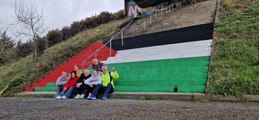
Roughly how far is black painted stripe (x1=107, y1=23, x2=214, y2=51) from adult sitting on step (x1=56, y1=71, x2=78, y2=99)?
18.0 ft

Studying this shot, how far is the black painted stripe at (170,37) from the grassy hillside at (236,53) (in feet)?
2.28

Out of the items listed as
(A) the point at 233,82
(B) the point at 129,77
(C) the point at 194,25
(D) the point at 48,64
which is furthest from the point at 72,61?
(A) the point at 233,82

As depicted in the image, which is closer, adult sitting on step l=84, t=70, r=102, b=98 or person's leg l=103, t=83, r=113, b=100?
person's leg l=103, t=83, r=113, b=100

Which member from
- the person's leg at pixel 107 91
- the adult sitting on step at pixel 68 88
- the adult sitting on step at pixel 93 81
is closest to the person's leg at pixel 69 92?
the adult sitting on step at pixel 68 88

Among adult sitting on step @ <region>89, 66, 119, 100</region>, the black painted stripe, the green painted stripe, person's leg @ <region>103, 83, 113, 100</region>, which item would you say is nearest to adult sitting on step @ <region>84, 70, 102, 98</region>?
adult sitting on step @ <region>89, 66, 119, 100</region>

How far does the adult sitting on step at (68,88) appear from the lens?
325 inches

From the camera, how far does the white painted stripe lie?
32.5 feet

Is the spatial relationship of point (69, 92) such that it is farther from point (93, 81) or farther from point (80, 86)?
point (93, 81)

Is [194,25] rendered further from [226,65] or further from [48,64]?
[48,64]

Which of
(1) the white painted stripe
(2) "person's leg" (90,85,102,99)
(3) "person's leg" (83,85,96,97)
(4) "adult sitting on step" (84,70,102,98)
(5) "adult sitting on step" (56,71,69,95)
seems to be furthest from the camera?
(1) the white painted stripe

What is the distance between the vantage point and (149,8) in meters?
26.2

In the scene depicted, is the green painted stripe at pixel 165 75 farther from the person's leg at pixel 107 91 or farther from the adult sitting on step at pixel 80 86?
the adult sitting on step at pixel 80 86

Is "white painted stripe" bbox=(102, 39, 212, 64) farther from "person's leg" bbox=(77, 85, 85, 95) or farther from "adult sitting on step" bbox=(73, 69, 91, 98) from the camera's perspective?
"person's leg" bbox=(77, 85, 85, 95)

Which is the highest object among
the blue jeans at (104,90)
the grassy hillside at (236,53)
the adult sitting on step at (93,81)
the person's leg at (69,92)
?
the grassy hillside at (236,53)
